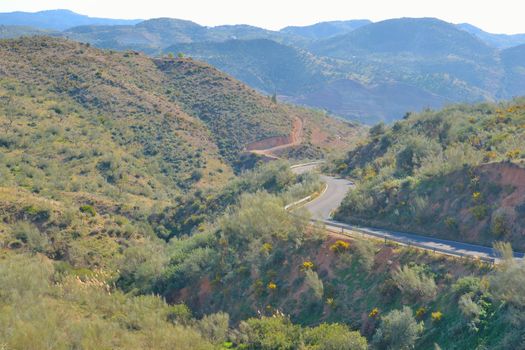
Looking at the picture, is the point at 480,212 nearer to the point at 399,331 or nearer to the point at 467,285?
the point at 467,285

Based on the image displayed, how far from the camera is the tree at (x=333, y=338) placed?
56.0ft

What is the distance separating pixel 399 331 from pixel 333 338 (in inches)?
85.1

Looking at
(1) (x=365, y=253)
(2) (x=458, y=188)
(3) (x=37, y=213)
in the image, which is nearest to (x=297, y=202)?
(2) (x=458, y=188)

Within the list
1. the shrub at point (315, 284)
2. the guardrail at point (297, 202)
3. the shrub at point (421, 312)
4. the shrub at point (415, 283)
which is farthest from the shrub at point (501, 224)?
the guardrail at point (297, 202)

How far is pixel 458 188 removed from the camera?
24.8 metres

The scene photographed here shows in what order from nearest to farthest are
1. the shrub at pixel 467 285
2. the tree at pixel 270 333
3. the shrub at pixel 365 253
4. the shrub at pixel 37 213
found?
the shrub at pixel 467 285
the tree at pixel 270 333
the shrub at pixel 365 253
the shrub at pixel 37 213

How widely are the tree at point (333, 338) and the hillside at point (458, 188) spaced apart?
24.7ft

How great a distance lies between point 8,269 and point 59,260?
6.81 metres

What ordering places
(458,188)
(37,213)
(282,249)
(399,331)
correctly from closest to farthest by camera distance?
(399,331) → (282,249) → (458,188) → (37,213)

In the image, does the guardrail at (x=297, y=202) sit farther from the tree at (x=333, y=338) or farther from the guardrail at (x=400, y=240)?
the tree at (x=333, y=338)

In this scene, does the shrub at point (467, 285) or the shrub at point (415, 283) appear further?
the shrub at point (415, 283)

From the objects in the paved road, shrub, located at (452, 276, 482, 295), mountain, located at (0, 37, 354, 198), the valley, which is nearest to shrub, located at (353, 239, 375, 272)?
the valley

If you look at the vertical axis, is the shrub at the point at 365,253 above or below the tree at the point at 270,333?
above

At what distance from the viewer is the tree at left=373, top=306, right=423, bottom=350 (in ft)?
53.8
